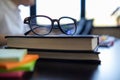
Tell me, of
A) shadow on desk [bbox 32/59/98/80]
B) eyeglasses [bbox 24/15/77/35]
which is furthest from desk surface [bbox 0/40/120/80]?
eyeglasses [bbox 24/15/77/35]

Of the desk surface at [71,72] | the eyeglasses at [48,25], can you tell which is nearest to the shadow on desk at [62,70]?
the desk surface at [71,72]

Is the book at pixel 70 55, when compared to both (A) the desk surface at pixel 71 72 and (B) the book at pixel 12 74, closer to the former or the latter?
(A) the desk surface at pixel 71 72

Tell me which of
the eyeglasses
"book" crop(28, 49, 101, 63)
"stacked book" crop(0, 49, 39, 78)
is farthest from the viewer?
the eyeglasses

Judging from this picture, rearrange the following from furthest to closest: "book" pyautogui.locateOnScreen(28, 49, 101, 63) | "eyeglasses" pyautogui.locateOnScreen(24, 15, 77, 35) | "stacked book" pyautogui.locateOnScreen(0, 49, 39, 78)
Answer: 1. "eyeglasses" pyautogui.locateOnScreen(24, 15, 77, 35)
2. "book" pyautogui.locateOnScreen(28, 49, 101, 63)
3. "stacked book" pyautogui.locateOnScreen(0, 49, 39, 78)

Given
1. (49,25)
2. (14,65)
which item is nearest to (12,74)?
(14,65)

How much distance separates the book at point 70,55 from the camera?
499 millimetres

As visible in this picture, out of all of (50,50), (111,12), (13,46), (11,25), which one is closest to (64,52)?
(50,50)

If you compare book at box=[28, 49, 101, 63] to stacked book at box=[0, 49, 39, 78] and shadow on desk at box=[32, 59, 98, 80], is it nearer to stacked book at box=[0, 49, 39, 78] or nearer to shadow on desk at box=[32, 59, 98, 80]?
shadow on desk at box=[32, 59, 98, 80]

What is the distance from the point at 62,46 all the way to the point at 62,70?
0.28ft

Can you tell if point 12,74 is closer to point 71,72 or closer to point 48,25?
point 71,72

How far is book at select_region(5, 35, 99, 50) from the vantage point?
0.50m

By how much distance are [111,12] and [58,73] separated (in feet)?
6.02

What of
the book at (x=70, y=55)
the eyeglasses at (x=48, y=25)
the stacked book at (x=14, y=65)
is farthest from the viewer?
the eyeglasses at (x=48, y=25)

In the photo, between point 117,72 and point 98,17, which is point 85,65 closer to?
point 117,72
